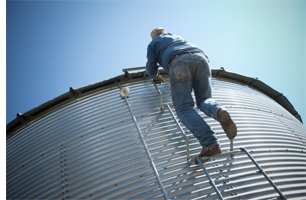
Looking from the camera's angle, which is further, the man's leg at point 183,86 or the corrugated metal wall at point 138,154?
the corrugated metal wall at point 138,154

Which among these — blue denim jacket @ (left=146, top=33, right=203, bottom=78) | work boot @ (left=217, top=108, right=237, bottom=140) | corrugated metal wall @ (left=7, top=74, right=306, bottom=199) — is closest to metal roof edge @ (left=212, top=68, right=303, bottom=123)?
corrugated metal wall @ (left=7, top=74, right=306, bottom=199)

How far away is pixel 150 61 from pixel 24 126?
15.0 feet

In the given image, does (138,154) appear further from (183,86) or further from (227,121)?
(227,121)

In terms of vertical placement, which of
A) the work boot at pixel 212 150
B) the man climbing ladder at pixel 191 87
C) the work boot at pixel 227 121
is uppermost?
the man climbing ladder at pixel 191 87

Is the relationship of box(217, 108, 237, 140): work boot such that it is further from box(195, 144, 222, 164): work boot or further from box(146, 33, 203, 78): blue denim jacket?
box(146, 33, 203, 78): blue denim jacket

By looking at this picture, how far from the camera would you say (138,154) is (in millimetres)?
4660

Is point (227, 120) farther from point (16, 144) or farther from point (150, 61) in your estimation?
point (16, 144)

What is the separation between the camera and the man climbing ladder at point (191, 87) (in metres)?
3.60

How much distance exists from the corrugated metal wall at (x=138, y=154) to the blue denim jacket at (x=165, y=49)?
1.08 m

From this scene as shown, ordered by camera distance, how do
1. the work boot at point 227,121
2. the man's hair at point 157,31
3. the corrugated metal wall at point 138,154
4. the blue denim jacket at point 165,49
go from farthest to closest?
1. the man's hair at point 157,31
2. the blue denim jacket at point 165,49
3. the corrugated metal wall at point 138,154
4. the work boot at point 227,121

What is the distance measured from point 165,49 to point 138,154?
2.20 metres

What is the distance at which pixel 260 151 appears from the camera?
507cm

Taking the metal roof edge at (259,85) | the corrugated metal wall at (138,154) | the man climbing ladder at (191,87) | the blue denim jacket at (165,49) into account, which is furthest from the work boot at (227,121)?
the metal roof edge at (259,85)

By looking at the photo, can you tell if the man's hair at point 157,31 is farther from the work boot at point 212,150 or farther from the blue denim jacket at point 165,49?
the work boot at point 212,150
